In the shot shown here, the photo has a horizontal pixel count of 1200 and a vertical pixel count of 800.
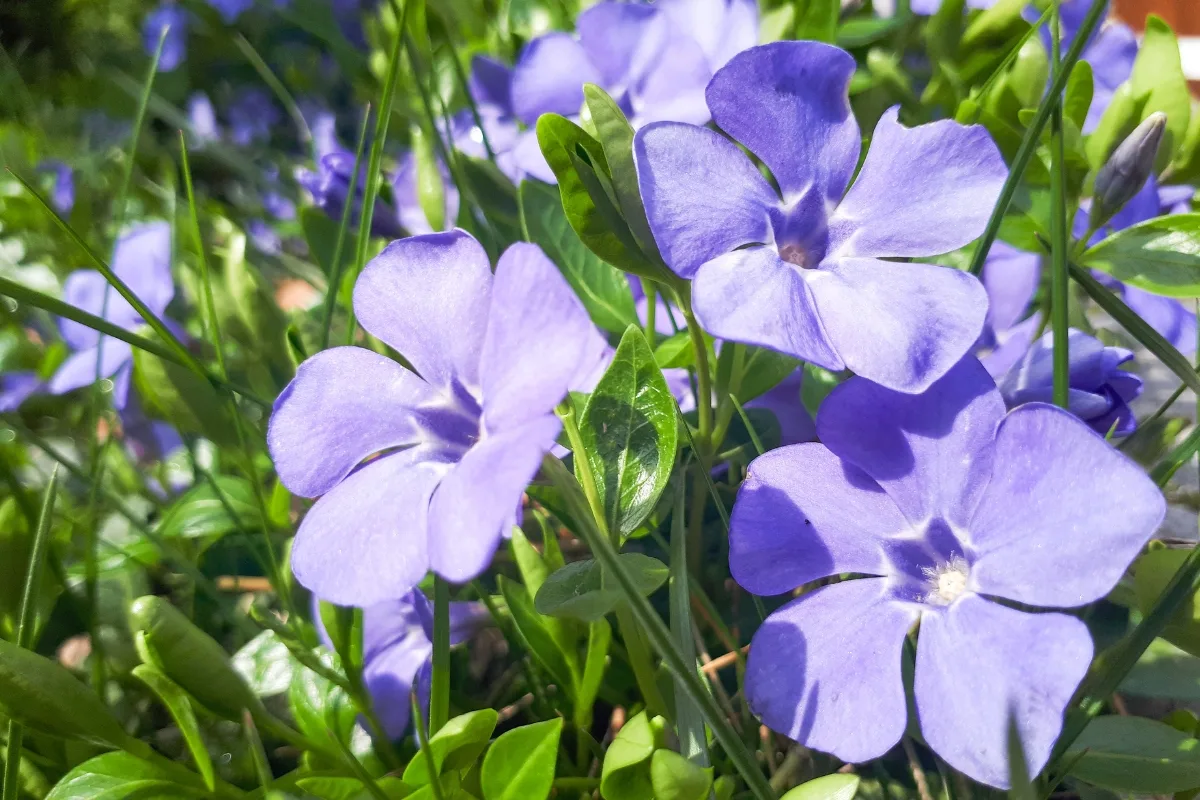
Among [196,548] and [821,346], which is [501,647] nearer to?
[196,548]

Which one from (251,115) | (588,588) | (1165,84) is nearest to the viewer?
(588,588)

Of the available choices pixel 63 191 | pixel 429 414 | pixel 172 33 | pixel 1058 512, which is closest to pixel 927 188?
pixel 1058 512

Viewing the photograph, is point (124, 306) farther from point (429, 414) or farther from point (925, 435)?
point (925, 435)

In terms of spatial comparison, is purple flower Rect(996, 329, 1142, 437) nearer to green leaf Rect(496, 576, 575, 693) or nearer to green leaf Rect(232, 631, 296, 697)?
green leaf Rect(496, 576, 575, 693)

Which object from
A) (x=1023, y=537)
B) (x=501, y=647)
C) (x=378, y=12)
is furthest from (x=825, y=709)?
(x=378, y=12)

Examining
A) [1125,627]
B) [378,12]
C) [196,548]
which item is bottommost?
[1125,627]

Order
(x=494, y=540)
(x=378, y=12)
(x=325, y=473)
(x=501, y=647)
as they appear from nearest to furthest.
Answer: (x=494, y=540) → (x=325, y=473) → (x=501, y=647) → (x=378, y=12)
